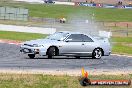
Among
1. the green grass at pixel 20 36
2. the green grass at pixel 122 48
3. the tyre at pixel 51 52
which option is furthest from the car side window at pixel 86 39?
the green grass at pixel 20 36

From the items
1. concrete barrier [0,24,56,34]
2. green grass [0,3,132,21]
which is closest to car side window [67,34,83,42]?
concrete barrier [0,24,56,34]

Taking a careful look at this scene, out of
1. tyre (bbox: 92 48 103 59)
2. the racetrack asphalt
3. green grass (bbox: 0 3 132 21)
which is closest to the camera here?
the racetrack asphalt

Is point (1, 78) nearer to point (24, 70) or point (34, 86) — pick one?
point (34, 86)

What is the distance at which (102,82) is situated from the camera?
14641 mm

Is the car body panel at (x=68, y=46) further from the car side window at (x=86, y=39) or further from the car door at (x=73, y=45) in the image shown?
the car side window at (x=86, y=39)

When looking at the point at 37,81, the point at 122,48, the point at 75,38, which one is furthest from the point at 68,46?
the point at 122,48

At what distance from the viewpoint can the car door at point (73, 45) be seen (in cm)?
2470

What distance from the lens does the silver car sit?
78.4 feet

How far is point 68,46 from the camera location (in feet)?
81.6

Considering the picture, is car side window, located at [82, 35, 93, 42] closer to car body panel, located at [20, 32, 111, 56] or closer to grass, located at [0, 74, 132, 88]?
car body panel, located at [20, 32, 111, 56]

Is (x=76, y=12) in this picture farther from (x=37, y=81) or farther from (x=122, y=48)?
(x=37, y=81)

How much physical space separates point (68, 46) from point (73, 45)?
1.06 ft

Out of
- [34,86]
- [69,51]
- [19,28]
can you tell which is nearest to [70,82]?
[34,86]

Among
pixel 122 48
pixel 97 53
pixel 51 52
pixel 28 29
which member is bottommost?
pixel 122 48
